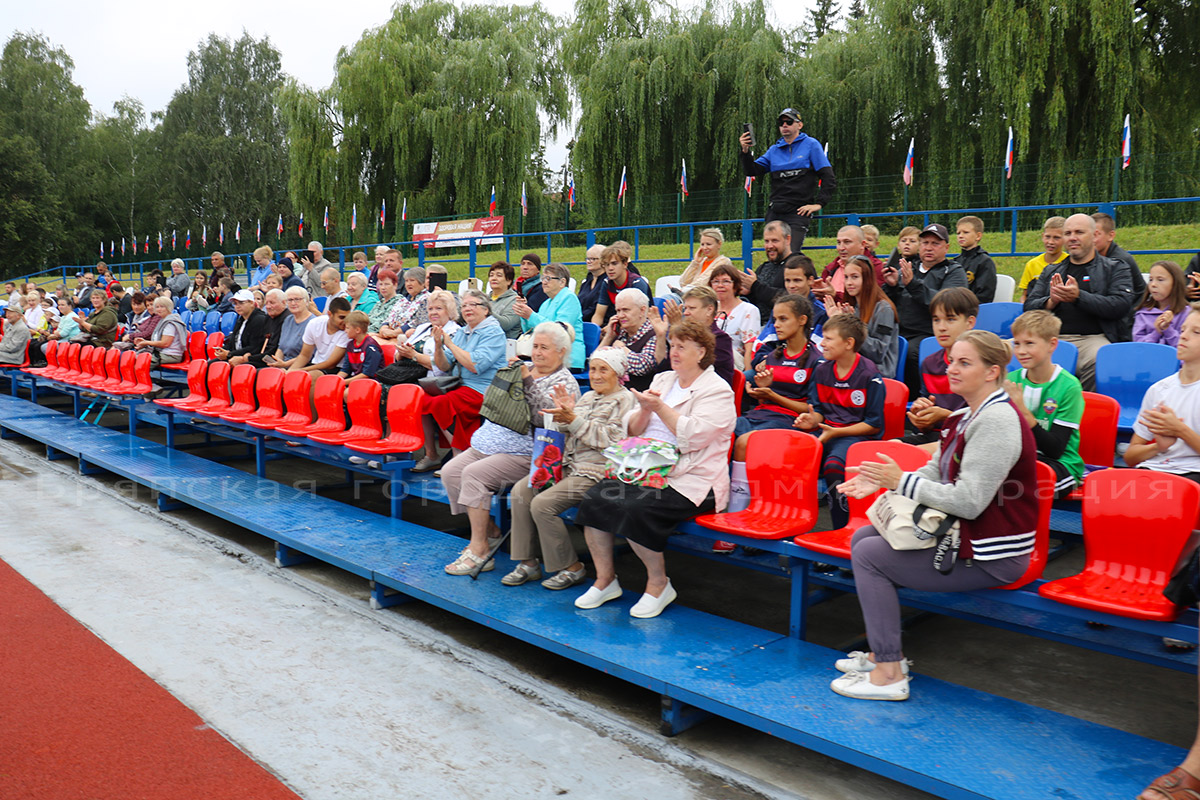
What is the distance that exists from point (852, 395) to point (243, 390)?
18.0 ft

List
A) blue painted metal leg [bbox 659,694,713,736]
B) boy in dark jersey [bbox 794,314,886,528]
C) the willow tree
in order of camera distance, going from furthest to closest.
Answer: the willow tree < boy in dark jersey [bbox 794,314,886,528] < blue painted metal leg [bbox 659,694,713,736]

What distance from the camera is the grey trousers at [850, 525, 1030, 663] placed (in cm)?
284

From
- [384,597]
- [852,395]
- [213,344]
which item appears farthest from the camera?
[213,344]

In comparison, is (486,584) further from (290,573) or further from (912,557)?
(912,557)

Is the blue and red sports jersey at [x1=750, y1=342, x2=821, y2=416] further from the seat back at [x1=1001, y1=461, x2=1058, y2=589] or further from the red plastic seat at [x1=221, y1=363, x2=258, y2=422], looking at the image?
the red plastic seat at [x1=221, y1=363, x2=258, y2=422]

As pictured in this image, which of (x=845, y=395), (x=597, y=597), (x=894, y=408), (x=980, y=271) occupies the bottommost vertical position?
(x=597, y=597)

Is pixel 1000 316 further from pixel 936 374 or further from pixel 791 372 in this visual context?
pixel 791 372

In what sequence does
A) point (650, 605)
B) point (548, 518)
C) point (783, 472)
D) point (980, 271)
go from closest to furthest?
point (650, 605), point (783, 472), point (548, 518), point (980, 271)

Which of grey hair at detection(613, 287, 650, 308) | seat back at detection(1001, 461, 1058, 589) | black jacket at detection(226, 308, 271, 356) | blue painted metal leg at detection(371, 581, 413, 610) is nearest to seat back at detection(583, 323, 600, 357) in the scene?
grey hair at detection(613, 287, 650, 308)

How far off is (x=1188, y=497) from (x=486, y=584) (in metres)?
2.90

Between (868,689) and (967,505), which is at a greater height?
(967,505)

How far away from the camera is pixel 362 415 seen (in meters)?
6.14

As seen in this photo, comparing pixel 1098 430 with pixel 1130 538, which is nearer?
pixel 1130 538

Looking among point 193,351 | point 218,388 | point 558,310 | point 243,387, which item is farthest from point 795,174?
point 193,351
